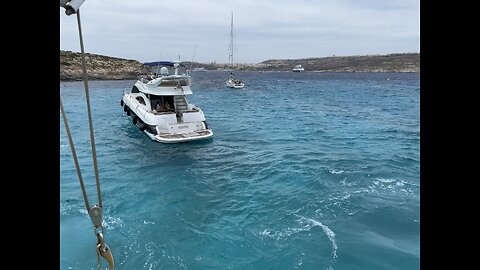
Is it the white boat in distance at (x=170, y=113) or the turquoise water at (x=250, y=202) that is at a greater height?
the white boat in distance at (x=170, y=113)

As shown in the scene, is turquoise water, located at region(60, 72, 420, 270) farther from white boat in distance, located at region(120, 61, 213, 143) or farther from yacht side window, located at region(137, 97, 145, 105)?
yacht side window, located at region(137, 97, 145, 105)

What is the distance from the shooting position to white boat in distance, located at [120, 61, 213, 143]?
24.0m

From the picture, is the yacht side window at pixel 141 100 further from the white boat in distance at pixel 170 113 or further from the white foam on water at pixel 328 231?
the white foam on water at pixel 328 231

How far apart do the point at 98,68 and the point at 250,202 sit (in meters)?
108

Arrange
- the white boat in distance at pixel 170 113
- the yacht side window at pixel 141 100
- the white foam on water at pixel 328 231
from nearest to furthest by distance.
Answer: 1. the white foam on water at pixel 328 231
2. the white boat in distance at pixel 170 113
3. the yacht side window at pixel 141 100

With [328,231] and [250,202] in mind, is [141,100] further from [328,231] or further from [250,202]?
[328,231]

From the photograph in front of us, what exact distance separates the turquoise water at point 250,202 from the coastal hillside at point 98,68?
73035mm

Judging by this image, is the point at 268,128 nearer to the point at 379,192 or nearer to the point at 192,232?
the point at 379,192

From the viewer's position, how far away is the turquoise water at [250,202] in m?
10.8

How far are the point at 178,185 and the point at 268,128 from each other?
16.3m

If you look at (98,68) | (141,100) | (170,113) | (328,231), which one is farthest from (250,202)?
(98,68)

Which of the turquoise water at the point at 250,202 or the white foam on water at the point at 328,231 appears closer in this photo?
the turquoise water at the point at 250,202

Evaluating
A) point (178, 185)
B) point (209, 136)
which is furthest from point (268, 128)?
point (178, 185)

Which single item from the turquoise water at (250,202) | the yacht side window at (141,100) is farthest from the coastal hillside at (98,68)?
the turquoise water at (250,202)
